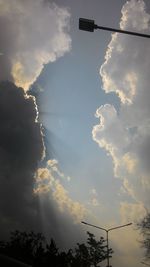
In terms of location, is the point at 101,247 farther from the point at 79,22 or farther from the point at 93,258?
the point at 79,22

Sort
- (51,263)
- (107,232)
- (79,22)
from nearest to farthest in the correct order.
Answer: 1. (79,22)
2. (107,232)
3. (51,263)

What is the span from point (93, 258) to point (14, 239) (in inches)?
1609

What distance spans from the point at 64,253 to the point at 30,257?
10.1m

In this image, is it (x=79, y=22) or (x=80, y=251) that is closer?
(x=79, y=22)

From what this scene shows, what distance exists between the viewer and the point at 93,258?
67312 mm

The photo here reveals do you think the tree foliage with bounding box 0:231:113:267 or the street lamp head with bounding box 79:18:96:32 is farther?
the tree foliage with bounding box 0:231:113:267

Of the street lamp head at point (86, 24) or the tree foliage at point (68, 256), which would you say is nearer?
the street lamp head at point (86, 24)

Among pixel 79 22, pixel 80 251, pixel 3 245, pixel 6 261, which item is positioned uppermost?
pixel 3 245

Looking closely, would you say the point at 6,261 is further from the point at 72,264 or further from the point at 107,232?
the point at 72,264

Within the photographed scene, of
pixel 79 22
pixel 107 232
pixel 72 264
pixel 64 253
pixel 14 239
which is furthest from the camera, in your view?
pixel 14 239

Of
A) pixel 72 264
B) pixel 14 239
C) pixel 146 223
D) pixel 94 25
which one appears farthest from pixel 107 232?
pixel 14 239

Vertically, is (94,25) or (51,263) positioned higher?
(51,263)

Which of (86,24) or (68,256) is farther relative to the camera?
(68,256)

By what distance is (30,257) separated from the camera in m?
74.1
